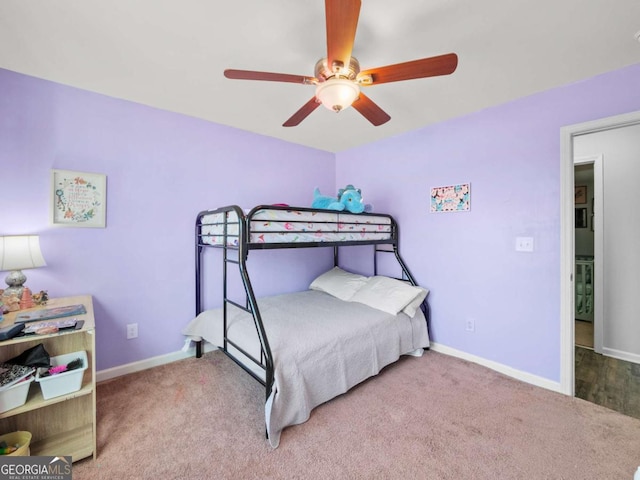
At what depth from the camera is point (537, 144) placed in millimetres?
2197

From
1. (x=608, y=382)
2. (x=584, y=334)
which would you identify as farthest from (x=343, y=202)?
(x=584, y=334)

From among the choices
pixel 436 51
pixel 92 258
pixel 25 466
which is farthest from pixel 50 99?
pixel 436 51

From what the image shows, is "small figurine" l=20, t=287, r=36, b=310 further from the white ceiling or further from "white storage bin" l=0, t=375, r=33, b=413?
the white ceiling

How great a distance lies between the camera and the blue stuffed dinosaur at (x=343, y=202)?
2.49 m

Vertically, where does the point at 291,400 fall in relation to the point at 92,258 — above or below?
below

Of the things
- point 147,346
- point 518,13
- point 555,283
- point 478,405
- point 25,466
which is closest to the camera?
point 25,466

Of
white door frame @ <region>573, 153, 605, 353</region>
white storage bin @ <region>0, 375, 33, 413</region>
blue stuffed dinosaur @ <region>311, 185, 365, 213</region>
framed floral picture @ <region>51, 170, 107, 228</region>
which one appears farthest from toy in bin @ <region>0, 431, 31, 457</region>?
white door frame @ <region>573, 153, 605, 353</region>

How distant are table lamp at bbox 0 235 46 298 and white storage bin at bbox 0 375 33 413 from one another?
0.71m

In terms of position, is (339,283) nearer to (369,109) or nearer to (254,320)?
(254,320)

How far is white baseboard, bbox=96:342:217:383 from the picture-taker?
223 cm

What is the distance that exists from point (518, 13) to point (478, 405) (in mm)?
2354

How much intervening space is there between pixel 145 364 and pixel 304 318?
57.5 inches

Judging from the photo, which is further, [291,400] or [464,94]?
[464,94]

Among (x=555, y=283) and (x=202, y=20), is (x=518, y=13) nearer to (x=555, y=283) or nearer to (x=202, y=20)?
(x=202, y=20)
